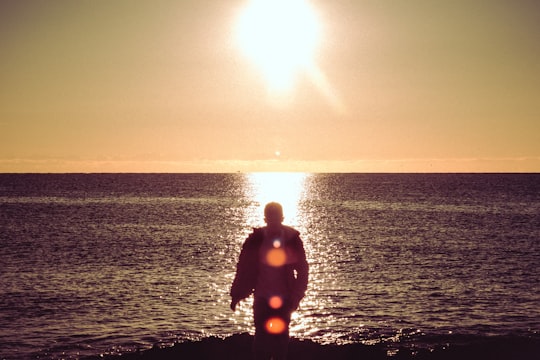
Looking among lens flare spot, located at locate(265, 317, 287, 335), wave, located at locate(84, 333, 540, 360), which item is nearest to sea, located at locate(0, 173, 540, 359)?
wave, located at locate(84, 333, 540, 360)

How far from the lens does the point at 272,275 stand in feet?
30.8

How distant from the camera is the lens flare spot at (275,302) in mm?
9445

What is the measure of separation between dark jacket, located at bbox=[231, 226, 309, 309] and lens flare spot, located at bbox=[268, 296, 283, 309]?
0.50 feet

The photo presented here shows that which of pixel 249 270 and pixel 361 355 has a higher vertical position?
pixel 249 270

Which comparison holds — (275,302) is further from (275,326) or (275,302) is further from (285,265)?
(285,265)

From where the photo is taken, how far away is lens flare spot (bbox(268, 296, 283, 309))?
945 cm

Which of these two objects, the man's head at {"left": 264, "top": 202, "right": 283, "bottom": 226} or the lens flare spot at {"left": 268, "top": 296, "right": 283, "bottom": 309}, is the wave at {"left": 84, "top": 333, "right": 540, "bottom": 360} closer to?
the lens flare spot at {"left": 268, "top": 296, "right": 283, "bottom": 309}

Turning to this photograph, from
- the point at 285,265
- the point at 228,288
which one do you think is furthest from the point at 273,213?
the point at 228,288

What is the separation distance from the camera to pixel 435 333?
83.1 feet

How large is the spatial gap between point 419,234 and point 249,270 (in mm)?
63747

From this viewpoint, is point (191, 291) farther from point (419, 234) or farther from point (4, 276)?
point (419, 234)

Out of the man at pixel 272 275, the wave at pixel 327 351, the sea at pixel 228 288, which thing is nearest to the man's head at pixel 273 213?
the man at pixel 272 275

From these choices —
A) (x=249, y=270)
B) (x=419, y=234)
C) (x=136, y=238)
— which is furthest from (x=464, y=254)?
(x=249, y=270)

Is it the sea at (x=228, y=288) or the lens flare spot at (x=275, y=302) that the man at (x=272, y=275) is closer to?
the lens flare spot at (x=275, y=302)
